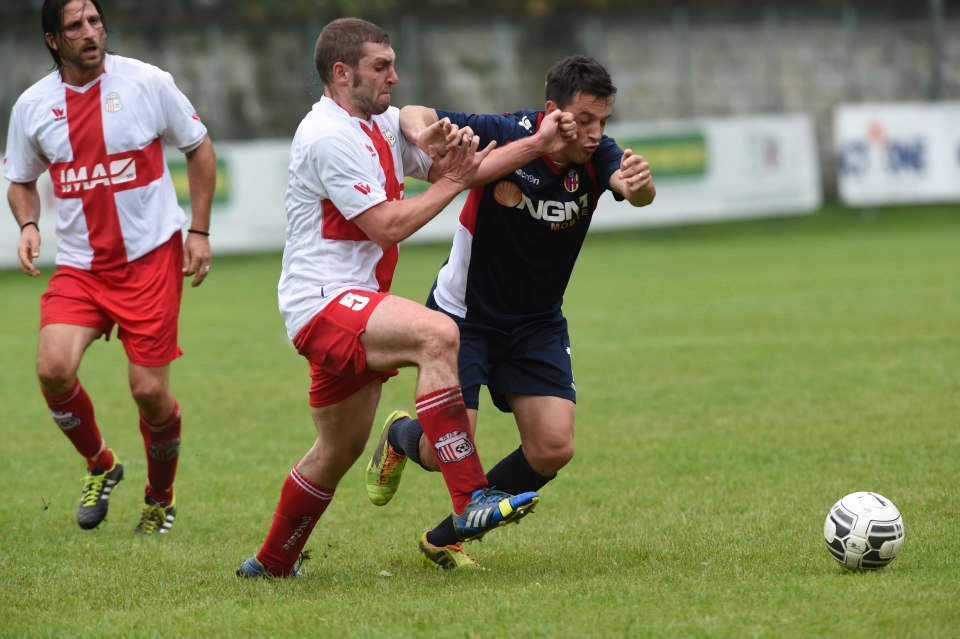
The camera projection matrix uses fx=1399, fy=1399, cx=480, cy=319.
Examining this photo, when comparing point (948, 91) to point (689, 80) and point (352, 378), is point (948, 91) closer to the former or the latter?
point (689, 80)

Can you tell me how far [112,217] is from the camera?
6.71m

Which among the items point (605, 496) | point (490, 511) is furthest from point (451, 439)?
point (605, 496)

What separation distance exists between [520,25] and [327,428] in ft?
78.0

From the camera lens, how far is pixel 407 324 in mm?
5082

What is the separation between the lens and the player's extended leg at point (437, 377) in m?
5.07

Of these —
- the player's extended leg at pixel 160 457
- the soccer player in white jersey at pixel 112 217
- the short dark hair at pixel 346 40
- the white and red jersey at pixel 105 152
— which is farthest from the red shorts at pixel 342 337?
the white and red jersey at pixel 105 152

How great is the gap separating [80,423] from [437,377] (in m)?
2.54

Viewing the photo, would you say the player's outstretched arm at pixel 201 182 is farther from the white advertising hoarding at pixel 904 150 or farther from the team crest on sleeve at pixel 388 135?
the white advertising hoarding at pixel 904 150

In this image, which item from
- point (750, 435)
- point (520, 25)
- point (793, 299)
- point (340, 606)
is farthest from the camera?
point (520, 25)

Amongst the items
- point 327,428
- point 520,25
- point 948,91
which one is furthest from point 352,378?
point 948,91

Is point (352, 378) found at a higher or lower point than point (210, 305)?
higher

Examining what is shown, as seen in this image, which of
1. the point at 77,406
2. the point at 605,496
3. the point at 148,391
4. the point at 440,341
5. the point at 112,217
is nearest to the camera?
the point at 440,341

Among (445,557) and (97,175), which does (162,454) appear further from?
(445,557)

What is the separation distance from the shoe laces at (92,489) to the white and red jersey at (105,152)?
1.06 metres
